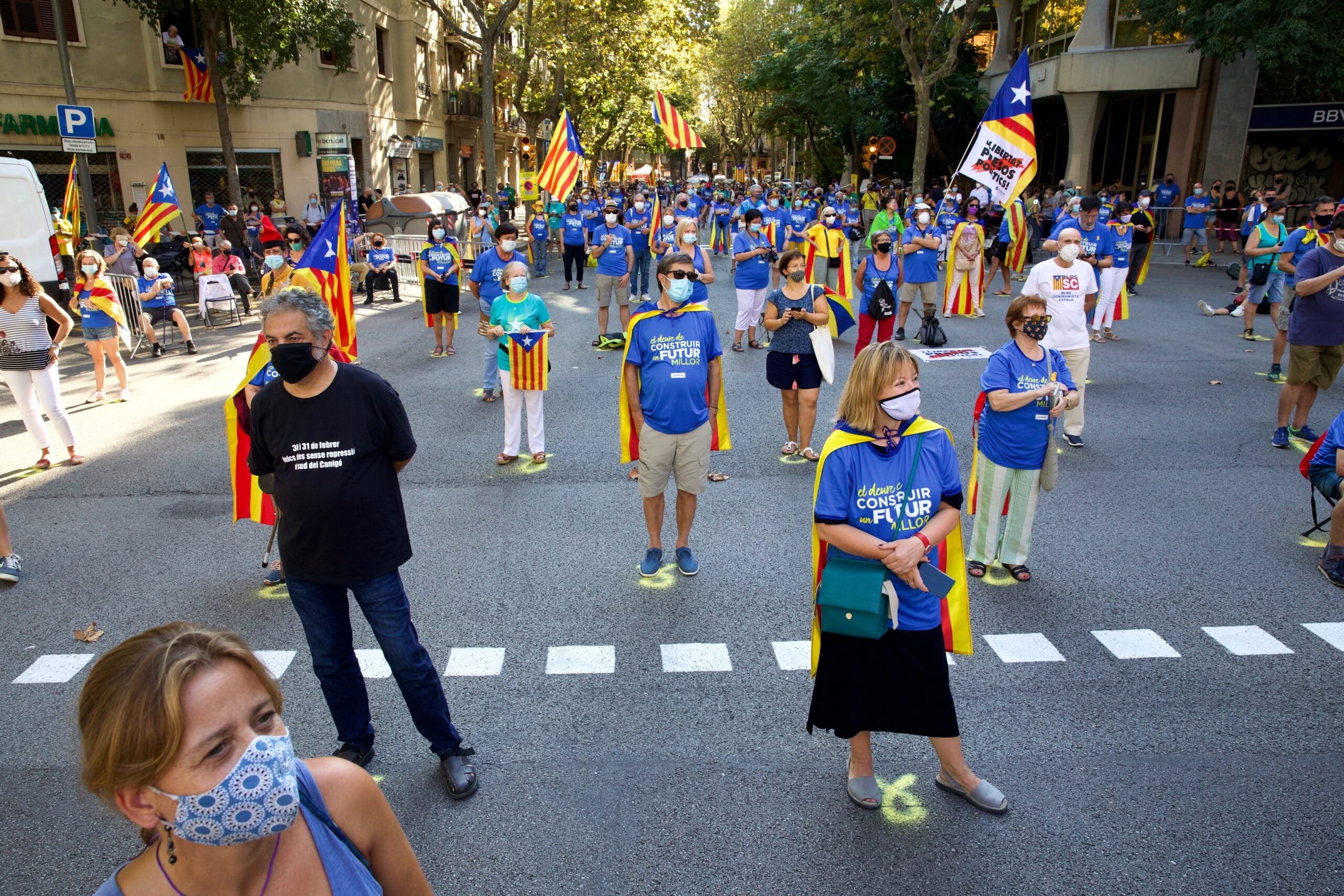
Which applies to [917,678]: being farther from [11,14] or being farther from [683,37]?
[683,37]

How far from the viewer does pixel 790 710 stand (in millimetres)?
4262

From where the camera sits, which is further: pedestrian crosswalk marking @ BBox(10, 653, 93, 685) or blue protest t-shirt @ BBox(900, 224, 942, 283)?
blue protest t-shirt @ BBox(900, 224, 942, 283)

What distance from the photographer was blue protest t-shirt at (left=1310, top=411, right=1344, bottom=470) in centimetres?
553

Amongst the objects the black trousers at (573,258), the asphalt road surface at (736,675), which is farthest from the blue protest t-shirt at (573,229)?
the asphalt road surface at (736,675)

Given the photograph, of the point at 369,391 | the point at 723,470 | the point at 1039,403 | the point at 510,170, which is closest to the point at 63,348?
the point at 723,470

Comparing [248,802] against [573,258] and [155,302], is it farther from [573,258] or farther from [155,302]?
→ [573,258]

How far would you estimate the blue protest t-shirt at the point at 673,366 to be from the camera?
17.8 ft

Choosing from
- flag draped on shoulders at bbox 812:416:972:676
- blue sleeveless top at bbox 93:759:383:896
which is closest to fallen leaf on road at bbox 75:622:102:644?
blue sleeveless top at bbox 93:759:383:896

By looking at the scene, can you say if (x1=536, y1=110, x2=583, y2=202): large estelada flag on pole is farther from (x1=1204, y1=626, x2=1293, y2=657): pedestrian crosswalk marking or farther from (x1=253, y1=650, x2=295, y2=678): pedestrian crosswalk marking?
(x1=1204, y1=626, x2=1293, y2=657): pedestrian crosswalk marking

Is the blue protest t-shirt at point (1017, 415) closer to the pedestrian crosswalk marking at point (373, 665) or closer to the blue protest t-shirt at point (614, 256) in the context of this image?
the pedestrian crosswalk marking at point (373, 665)

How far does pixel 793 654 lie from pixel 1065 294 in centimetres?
451

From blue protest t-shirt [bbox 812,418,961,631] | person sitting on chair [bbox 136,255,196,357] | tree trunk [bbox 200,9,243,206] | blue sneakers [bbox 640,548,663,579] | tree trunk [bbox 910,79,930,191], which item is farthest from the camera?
tree trunk [bbox 910,79,930,191]

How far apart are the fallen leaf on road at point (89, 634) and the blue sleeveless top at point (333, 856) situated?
3937 mm

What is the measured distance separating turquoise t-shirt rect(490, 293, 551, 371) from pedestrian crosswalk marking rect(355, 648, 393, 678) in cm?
349
